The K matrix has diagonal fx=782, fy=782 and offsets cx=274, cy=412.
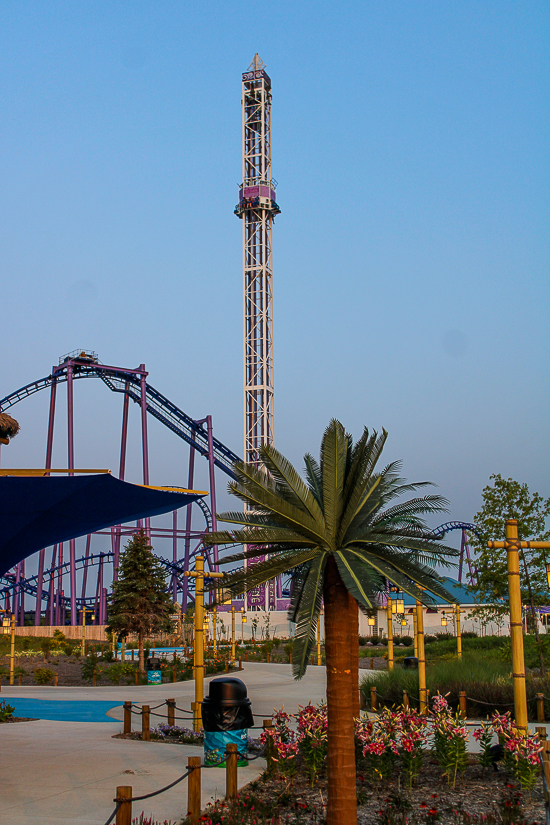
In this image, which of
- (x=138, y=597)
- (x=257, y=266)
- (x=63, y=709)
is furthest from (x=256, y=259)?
(x=63, y=709)

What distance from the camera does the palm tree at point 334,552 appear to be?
293 inches

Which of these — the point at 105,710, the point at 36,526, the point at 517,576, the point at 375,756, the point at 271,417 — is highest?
the point at 271,417

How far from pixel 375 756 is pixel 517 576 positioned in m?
2.76

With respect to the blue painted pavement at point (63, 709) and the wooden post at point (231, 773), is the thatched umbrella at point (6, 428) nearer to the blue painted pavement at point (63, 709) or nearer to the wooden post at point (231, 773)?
the blue painted pavement at point (63, 709)

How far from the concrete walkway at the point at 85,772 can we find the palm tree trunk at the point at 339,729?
1.94 metres

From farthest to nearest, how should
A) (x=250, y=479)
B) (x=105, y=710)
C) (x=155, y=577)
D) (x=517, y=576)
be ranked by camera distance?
(x=155, y=577) → (x=105, y=710) → (x=517, y=576) → (x=250, y=479)

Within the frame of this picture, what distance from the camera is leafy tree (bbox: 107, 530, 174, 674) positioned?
33.6m

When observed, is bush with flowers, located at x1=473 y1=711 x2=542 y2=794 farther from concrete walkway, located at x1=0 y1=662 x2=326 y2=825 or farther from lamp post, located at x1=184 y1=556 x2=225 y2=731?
lamp post, located at x1=184 y1=556 x2=225 y2=731

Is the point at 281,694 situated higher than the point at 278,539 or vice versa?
the point at 278,539

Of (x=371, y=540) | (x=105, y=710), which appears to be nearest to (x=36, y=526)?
(x=105, y=710)

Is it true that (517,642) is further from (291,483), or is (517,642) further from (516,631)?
(291,483)

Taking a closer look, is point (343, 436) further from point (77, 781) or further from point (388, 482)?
point (77, 781)

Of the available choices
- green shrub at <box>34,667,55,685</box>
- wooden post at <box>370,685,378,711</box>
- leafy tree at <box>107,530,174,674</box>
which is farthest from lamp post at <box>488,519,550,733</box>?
leafy tree at <box>107,530,174,674</box>

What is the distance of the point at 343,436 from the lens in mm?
8711
